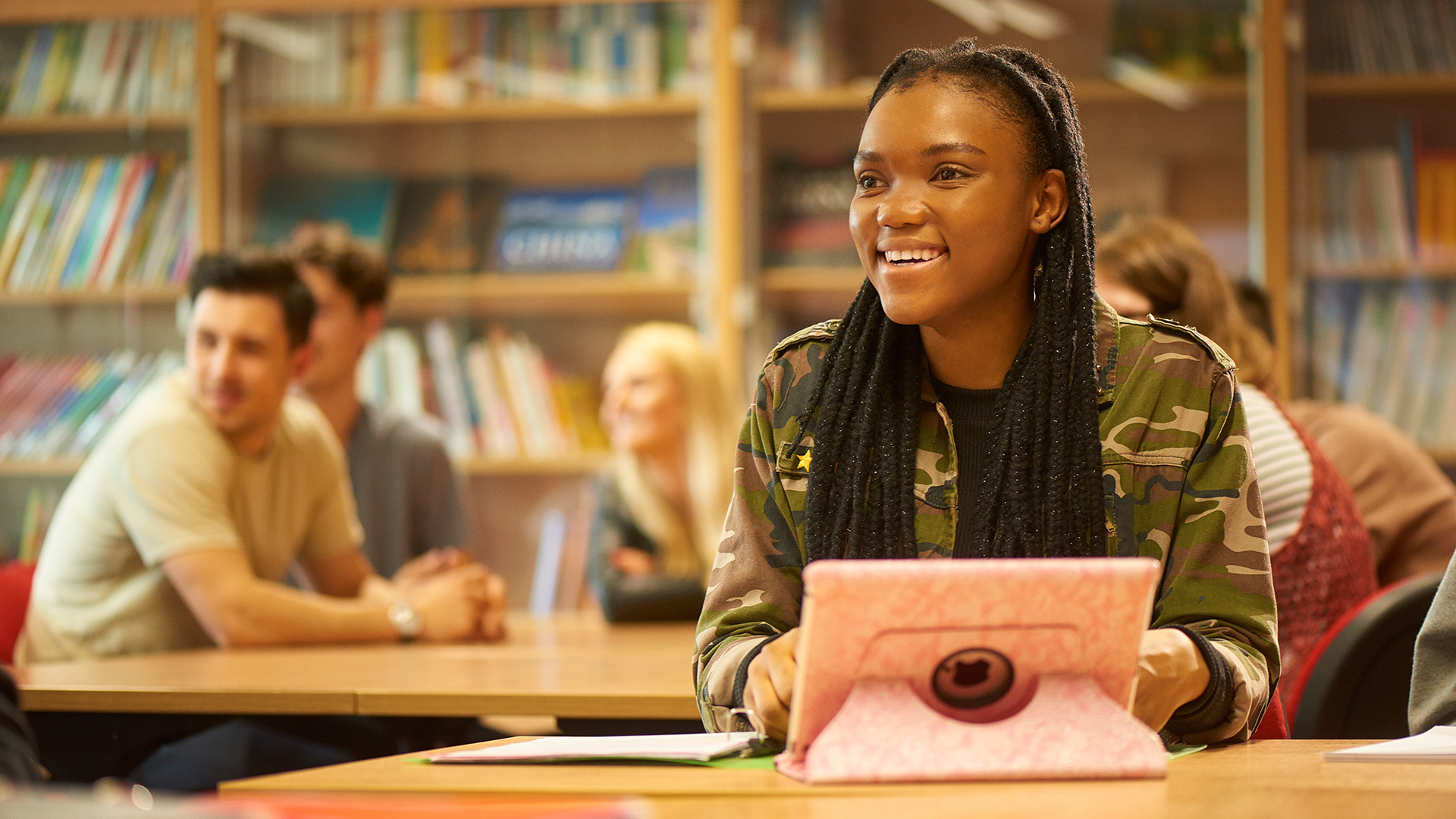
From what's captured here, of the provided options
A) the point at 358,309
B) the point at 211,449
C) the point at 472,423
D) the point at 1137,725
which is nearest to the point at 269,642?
the point at 211,449

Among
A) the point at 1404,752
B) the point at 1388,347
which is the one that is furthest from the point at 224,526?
the point at 1388,347

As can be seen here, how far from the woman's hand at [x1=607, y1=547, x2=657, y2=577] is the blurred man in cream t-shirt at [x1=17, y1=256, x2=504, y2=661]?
0.45 meters

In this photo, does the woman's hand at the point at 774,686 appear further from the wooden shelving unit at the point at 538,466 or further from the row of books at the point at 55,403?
the row of books at the point at 55,403

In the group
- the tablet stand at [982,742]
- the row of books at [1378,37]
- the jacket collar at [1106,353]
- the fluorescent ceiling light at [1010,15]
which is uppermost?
the fluorescent ceiling light at [1010,15]

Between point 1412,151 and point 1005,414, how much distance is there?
8.69 feet

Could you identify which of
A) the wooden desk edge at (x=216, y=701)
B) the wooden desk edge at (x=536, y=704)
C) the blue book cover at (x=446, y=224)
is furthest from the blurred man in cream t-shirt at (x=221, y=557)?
the blue book cover at (x=446, y=224)

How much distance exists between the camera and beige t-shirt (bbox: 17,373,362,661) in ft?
7.97

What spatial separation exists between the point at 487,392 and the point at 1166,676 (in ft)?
9.76

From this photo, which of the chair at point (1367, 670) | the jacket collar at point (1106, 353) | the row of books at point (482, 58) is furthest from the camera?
the row of books at point (482, 58)

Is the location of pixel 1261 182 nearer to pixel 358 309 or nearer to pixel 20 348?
pixel 358 309

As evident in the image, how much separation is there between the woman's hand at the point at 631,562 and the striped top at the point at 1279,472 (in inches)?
60.6

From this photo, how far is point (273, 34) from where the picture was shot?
12.7 ft

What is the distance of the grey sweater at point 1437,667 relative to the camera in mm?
1243

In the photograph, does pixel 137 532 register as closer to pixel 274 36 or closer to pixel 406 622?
pixel 406 622
